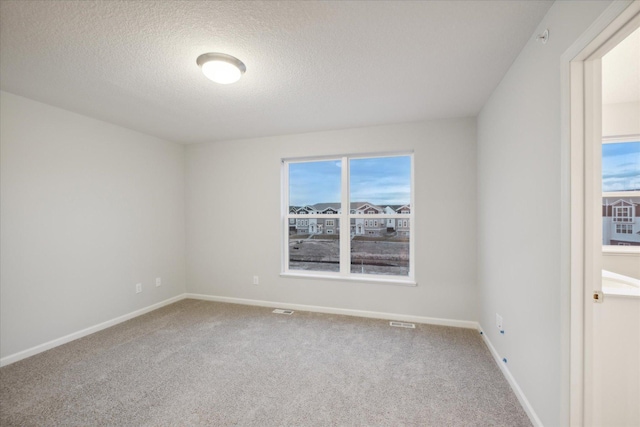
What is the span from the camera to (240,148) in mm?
4012

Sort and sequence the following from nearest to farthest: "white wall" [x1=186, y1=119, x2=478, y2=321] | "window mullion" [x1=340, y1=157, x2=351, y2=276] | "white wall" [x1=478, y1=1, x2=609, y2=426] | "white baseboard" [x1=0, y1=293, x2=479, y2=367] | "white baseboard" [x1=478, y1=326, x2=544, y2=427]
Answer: "white wall" [x1=478, y1=1, x2=609, y2=426]
"white baseboard" [x1=478, y1=326, x2=544, y2=427]
"white baseboard" [x1=0, y1=293, x2=479, y2=367]
"white wall" [x1=186, y1=119, x2=478, y2=321]
"window mullion" [x1=340, y1=157, x2=351, y2=276]

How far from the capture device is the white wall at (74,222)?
8.07 ft

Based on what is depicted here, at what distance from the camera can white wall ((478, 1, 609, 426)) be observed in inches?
56.0

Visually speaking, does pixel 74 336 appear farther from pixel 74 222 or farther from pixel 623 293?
pixel 623 293

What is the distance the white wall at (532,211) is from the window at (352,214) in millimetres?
1119

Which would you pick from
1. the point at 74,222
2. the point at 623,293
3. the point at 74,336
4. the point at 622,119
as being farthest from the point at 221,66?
the point at 622,119

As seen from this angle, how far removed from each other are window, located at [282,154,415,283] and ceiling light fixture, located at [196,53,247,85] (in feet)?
6.28

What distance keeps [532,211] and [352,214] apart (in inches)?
85.3

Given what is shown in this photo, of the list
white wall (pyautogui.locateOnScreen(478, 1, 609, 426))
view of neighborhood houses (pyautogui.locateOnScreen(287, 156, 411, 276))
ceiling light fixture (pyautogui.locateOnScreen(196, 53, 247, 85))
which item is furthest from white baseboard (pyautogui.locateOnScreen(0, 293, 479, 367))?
ceiling light fixture (pyautogui.locateOnScreen(196, 53, 247, 85))

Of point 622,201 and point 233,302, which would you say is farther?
point 233,302

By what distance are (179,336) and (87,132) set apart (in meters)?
2.55

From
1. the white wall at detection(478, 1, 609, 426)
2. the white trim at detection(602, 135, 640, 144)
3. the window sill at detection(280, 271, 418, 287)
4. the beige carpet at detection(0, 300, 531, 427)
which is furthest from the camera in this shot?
the window sill at detection(280, 271, 418, 287)

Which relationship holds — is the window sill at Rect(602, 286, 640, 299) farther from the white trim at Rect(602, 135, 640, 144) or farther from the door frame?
the white trim at Rect(602, 135, 640, 144)

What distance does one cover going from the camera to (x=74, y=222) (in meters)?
2.92
